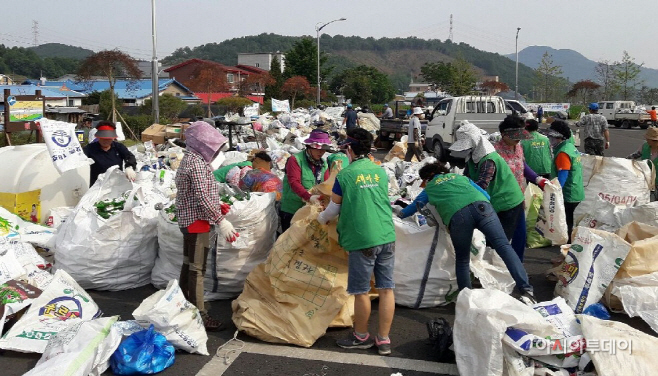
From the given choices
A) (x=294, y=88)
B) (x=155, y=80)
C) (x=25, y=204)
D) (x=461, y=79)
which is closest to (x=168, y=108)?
(x=155, y=80)

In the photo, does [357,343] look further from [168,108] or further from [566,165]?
[168,108]

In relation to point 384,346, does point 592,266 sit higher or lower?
higher

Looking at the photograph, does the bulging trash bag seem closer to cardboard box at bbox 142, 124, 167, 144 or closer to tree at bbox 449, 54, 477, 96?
cardboard box at bbox 142, 124, 167, 144

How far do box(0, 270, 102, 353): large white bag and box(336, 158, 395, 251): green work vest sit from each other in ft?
6.70

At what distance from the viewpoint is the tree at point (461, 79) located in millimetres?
49809

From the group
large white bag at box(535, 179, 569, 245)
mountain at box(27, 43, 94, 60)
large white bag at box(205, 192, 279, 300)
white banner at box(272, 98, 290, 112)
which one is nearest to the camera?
large white bag at box(205, 192, 279, 300)

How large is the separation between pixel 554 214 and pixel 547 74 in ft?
168

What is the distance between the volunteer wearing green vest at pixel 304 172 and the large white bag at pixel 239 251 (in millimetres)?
219

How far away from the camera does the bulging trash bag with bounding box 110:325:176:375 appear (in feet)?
11.9

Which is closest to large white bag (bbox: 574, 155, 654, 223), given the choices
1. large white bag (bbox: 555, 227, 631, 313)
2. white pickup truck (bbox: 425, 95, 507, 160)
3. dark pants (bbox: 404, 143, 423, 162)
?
large white bag (bbox: 555, 227, 631, 313)

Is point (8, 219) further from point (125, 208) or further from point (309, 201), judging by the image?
point (309, 201)

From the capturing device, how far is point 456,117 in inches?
568

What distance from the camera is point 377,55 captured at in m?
195

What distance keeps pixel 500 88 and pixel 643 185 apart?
47718 mm
